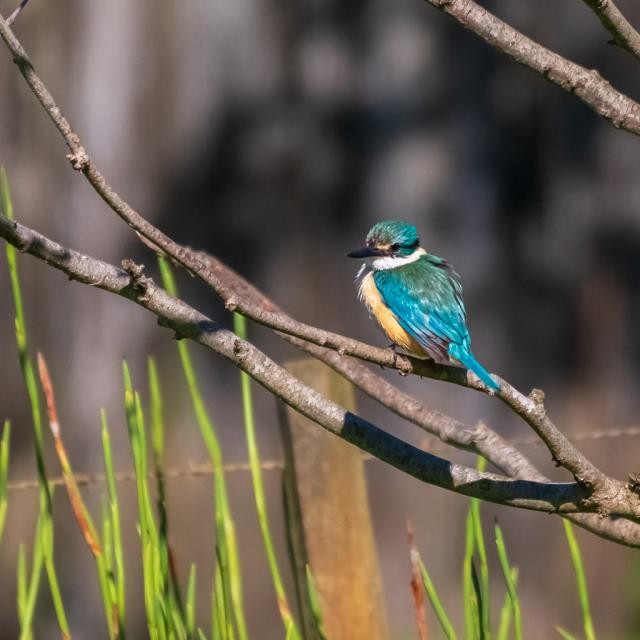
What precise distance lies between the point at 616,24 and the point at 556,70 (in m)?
0.12

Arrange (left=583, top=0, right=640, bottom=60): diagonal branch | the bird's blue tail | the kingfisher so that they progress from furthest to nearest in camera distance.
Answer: the kingfisher < the bird's blue tail < (left=583, top=0, right=640, bottom=60): diagonal branch

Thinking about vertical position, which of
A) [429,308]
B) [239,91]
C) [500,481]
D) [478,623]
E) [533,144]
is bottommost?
[478,623]

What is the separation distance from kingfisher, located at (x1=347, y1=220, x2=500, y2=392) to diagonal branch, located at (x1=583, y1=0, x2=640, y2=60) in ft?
2.88

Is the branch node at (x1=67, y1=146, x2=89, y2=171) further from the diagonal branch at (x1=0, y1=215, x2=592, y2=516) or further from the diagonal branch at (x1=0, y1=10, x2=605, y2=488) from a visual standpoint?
the diagonal branch at (x1=0, y1=215, x2=592, y2=516)

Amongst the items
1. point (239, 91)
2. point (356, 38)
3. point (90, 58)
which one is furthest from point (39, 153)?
point (356, 38)

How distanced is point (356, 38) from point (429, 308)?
4.13 ft

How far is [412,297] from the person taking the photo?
9.89 feet

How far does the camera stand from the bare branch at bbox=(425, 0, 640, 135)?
1869 mm

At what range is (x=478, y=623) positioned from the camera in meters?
2.22

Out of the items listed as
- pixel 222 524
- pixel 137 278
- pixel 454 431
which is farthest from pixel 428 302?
pixel 137 278

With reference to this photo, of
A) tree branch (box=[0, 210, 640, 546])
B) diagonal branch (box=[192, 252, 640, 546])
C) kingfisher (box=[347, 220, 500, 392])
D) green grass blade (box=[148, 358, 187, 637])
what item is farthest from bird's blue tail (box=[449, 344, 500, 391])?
green grass blade (box=[148, 358, 187, 637])

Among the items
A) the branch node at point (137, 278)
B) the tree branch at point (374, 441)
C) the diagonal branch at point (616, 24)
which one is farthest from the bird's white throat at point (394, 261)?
the branch node at point (137, 278)

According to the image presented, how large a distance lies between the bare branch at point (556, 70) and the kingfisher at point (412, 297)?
79cm

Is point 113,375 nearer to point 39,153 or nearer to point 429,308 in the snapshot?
point 39,153
